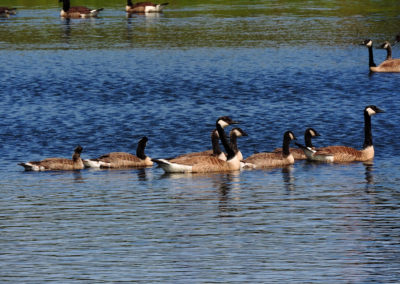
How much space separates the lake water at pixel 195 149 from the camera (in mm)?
21156

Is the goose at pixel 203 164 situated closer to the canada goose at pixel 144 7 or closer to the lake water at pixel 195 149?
the lake water at pixel 195 149

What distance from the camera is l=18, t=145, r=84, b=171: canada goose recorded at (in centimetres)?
3234

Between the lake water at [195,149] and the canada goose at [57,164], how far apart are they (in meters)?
0.35

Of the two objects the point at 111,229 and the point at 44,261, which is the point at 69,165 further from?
the point at 44,261

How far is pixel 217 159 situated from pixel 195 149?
4.53 meters

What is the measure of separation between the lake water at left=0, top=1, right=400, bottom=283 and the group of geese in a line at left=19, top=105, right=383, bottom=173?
402 millimetres

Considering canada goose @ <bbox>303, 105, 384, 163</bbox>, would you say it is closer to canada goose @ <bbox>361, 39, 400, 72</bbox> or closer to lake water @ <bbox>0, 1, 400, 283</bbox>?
lake water @ <bbox>0, 1, 400, 283</bbox>

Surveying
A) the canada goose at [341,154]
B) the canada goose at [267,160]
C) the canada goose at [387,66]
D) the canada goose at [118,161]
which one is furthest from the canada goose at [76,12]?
the canada goose at [267,160]

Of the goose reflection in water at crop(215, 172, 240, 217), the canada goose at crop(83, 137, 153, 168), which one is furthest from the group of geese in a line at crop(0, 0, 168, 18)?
the goose reflection in water at crop(215, 172, 240, 217)

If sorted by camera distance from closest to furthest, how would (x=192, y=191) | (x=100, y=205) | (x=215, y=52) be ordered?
1. (x=100, y=205)
2. (x=192, y=191)
3. (x=215, y=52)

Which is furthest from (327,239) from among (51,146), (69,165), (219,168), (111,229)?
(51,146)

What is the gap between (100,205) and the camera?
26891 mm

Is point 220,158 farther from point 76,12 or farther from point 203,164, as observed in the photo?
point 76,12

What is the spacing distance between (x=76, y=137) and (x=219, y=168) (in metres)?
8.82
